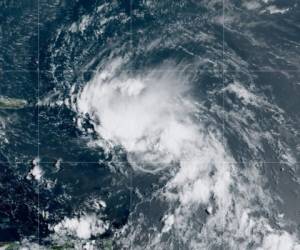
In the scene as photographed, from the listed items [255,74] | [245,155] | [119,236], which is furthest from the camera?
[255,74]

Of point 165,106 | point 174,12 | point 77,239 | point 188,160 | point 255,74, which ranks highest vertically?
point 174,12

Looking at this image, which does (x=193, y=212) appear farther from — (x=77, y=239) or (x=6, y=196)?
(x=6, y=196)

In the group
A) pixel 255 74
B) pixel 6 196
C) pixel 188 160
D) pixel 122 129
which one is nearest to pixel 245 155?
pixel 188 160

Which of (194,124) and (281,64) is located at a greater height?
(281,64)

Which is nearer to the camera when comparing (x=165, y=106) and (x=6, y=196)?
(x=6, y=196)

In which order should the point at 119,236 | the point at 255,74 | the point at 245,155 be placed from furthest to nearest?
1. the point at 255,74
2. the point at 245,155
3. the point at 119,236

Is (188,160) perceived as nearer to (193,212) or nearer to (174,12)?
(193,212)
